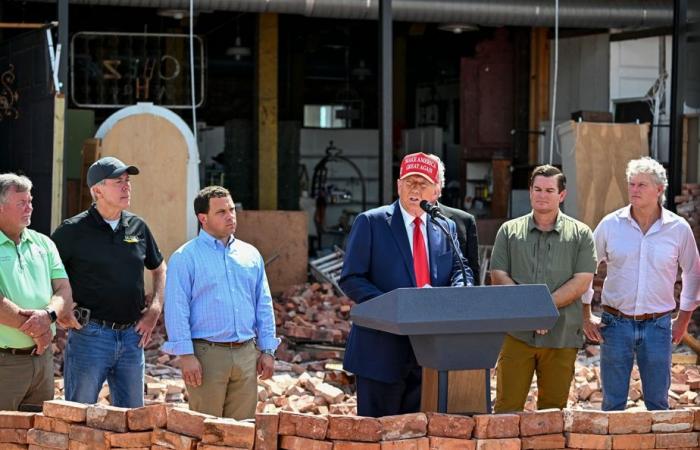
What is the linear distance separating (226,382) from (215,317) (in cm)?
33

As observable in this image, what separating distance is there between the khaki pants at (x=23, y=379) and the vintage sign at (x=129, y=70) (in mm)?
9466

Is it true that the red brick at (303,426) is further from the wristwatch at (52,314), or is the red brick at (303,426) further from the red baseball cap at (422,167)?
the wristwatch at (52,314)

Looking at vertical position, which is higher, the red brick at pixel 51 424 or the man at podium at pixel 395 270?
the man at podium at pixel 395 270

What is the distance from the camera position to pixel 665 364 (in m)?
6.37

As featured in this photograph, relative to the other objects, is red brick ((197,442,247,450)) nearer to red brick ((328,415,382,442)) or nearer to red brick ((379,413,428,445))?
red brick ((328,415,382,442))

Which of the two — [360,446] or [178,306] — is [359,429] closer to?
[360,446]

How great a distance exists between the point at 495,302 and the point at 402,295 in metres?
0.39

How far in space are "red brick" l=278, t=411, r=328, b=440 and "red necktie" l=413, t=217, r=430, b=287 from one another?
3.76 feet

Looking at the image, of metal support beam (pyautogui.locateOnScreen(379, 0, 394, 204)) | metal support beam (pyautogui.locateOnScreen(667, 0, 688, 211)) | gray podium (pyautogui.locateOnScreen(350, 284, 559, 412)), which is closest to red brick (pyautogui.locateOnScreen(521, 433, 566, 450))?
gray podium (pyautogui.locateOnScreen(350, 284, 559, 412))

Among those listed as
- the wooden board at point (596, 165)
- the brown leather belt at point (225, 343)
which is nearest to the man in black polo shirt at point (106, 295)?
the brown leather belt at point (225, 343)

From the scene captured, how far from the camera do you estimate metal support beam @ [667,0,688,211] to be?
37.5 feet

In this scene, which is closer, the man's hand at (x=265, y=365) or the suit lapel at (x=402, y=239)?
the suit lapel at (x=402, y=239)

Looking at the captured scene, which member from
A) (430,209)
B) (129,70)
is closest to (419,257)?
(430,209)

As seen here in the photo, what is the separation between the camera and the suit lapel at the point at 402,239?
18.1 feet
